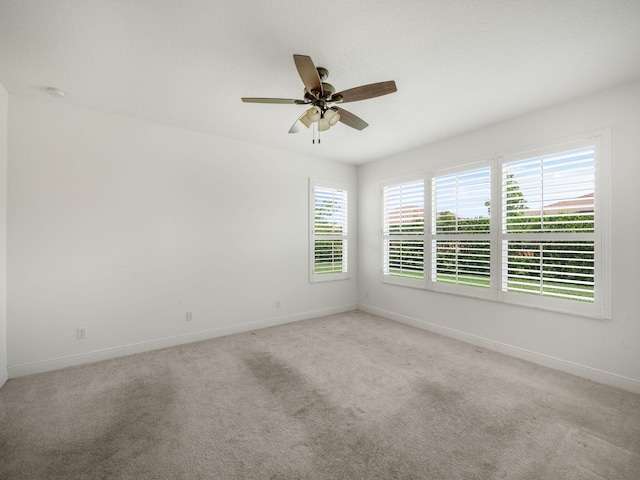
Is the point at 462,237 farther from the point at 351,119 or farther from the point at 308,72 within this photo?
the point at 308,72

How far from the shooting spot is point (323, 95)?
224 centimetres

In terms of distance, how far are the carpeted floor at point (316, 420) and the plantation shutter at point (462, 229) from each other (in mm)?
1028

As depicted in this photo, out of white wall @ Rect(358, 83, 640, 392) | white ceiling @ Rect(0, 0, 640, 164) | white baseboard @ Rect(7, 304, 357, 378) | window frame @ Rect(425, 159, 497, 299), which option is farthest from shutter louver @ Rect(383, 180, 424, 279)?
white baseboard @ Rect(7, 304, 357, 378)

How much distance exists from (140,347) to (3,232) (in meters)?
1.71

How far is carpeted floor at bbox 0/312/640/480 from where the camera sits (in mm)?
1683

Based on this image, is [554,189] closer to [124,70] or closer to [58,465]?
[124,70]

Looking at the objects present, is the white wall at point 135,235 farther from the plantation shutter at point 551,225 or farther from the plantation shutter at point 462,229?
the plantation shutter at point 551,225

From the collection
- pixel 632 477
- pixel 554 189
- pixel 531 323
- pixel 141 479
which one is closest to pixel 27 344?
pixel 141 479

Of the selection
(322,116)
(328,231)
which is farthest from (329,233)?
(322,116)

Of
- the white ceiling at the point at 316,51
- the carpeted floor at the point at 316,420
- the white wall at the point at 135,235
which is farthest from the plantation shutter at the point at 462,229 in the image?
the white wall at the point at 135,235

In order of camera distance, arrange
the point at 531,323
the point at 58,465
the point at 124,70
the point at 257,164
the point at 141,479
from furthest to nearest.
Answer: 1. the point at 257,164
2. the point at 531,323
3. the point at 124,70
4. the point at 58,465
5. the point at 141,479

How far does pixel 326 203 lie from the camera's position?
4984mm

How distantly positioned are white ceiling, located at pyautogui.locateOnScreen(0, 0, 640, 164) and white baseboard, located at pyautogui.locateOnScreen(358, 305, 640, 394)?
264 cm

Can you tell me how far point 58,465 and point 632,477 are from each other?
3.28m
